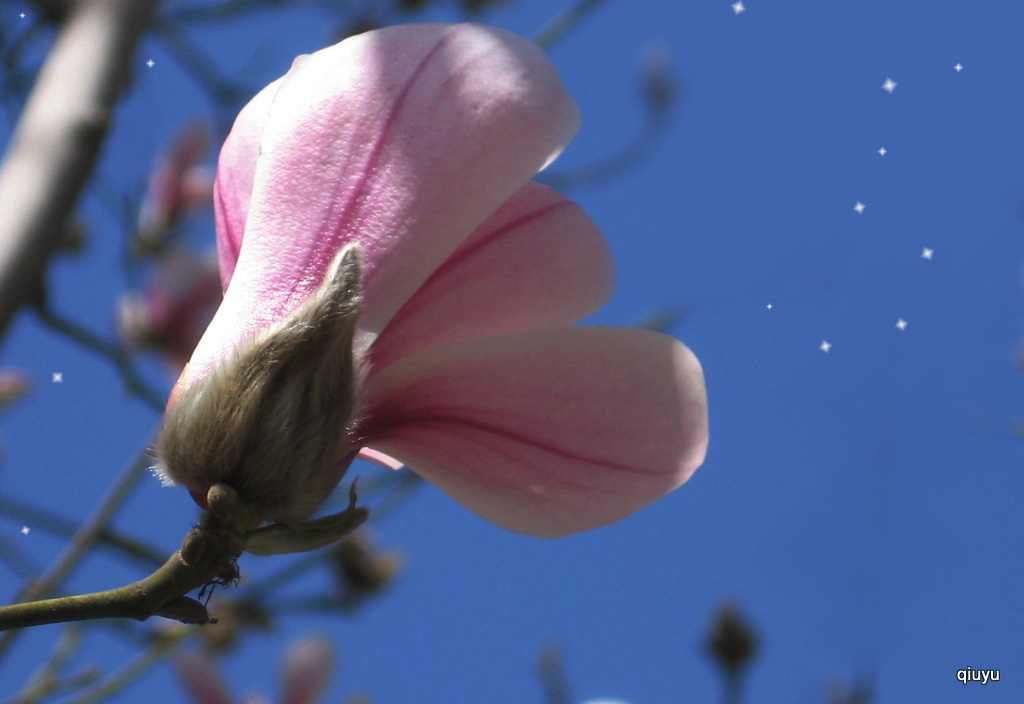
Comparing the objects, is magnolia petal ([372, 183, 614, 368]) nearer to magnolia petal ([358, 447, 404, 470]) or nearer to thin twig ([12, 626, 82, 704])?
magnolia petal ([358, 447, 404, 470])

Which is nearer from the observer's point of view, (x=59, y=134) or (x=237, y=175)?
(x=237, y=175)

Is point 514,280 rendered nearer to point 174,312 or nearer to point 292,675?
point 292,675

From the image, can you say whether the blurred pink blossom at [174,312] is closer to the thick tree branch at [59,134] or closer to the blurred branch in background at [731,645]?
the thick tree branch at [59,134]

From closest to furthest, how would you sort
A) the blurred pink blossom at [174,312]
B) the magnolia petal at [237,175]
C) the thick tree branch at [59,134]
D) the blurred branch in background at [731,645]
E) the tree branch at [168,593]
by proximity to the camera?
the tree branch at [168,593] < the magnolia petal at [237,175] < the thick tree branch at [59,134] < the blurred branch in background at [731,645] < the blurred pink blossom at [174,312]

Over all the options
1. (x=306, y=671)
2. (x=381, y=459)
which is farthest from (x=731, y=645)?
(x=381, y=459)

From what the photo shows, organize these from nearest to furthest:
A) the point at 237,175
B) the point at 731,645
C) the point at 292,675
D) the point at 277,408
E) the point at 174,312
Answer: the point at 277,408 → the point at 237,175 → the point at 292,675 → the point at 731,645 → the point at 174,312

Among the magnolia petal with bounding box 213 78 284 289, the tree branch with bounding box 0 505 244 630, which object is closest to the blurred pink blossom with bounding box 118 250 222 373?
the magnolia petal with bounding box 213 78 284 289

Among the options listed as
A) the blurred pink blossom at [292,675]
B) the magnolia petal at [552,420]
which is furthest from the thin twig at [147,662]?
the magnolia petal at [552,420]
